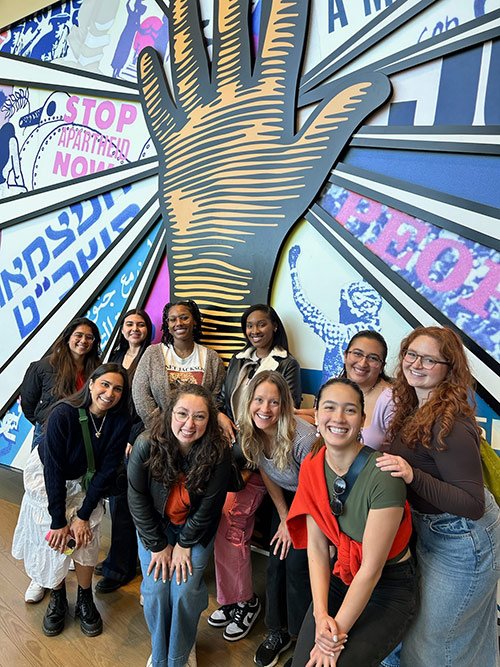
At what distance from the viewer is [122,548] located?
8.00 feet

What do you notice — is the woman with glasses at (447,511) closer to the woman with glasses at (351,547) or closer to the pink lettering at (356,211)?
the woman with glasses at (351,547)

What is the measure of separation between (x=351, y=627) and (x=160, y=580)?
771 millimetres

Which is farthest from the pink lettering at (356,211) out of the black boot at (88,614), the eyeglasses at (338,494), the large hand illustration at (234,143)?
the black boot at (88,614)

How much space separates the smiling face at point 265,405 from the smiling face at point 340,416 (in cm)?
39

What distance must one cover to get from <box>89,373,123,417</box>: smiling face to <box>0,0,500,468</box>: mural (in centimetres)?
90

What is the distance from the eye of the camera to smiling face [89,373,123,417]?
6.73 feet

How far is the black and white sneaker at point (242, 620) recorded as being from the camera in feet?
6.72

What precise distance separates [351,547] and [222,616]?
1089 mm

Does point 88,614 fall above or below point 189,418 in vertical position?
below

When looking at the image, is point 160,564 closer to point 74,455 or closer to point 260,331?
point 74,455

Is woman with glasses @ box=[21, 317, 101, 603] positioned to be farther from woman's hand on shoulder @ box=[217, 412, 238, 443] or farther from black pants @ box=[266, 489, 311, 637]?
black pants @ box=[266, 489, 311, 637]

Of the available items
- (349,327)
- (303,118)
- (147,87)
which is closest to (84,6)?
(147,87)

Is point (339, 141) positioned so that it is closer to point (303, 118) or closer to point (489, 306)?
point (303, 118)

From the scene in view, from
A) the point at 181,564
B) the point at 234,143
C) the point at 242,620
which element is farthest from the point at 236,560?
the point at 234,143
